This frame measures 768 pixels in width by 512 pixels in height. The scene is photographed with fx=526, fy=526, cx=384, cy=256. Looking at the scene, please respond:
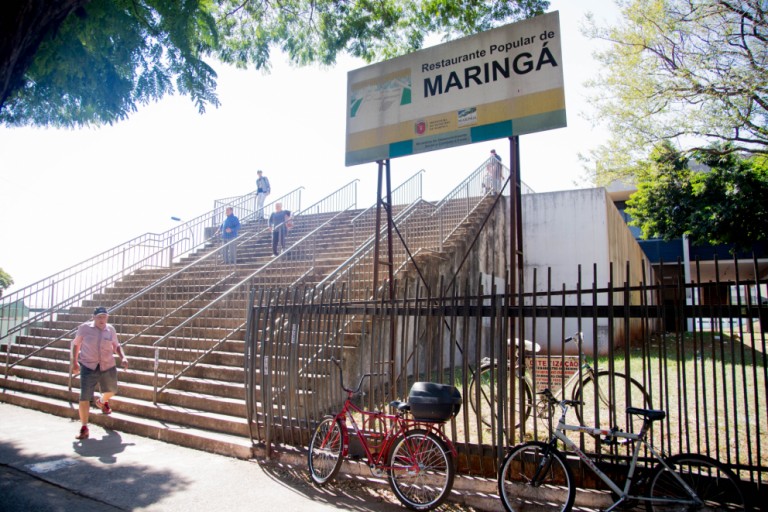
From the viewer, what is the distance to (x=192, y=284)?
13359 mm

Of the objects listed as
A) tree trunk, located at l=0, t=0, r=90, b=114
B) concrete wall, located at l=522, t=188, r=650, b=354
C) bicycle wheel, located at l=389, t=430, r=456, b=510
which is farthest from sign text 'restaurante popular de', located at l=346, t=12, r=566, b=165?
concrete wall, located at l=522, t=188, r=650, b=354

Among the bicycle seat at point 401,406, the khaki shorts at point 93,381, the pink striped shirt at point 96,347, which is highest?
the pink striped shirt at point 96,347

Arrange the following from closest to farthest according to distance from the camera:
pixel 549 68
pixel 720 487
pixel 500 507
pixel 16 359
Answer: pixel 720 487 < pixel 500 507 < pixel 549 68 < pixel 16 359

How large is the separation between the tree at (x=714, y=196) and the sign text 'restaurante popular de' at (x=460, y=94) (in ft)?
48.6

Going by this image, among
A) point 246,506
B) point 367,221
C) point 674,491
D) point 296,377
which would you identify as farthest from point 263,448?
point 367,221

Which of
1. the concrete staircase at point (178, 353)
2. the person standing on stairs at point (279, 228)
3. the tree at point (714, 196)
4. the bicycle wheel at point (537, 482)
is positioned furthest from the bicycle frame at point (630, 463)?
the tree at point (714, 196)

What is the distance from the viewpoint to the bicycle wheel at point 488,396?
16.4 feet

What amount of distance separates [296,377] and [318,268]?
5554mm

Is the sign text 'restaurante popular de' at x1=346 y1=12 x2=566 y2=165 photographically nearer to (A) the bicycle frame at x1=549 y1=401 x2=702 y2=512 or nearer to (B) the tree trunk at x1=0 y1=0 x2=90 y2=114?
(A) the bicycle frame at x1=549 y1=401 x2=702 y2=512

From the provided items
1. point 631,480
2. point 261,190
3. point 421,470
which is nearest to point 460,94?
point 421,470

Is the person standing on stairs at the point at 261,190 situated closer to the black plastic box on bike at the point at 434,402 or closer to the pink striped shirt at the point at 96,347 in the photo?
the pink striped shirt at the point at 96,347

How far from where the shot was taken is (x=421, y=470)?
483cm

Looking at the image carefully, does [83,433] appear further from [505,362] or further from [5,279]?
[5,279]

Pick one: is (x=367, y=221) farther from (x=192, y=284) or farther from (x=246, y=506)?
(x=246, y=506)
